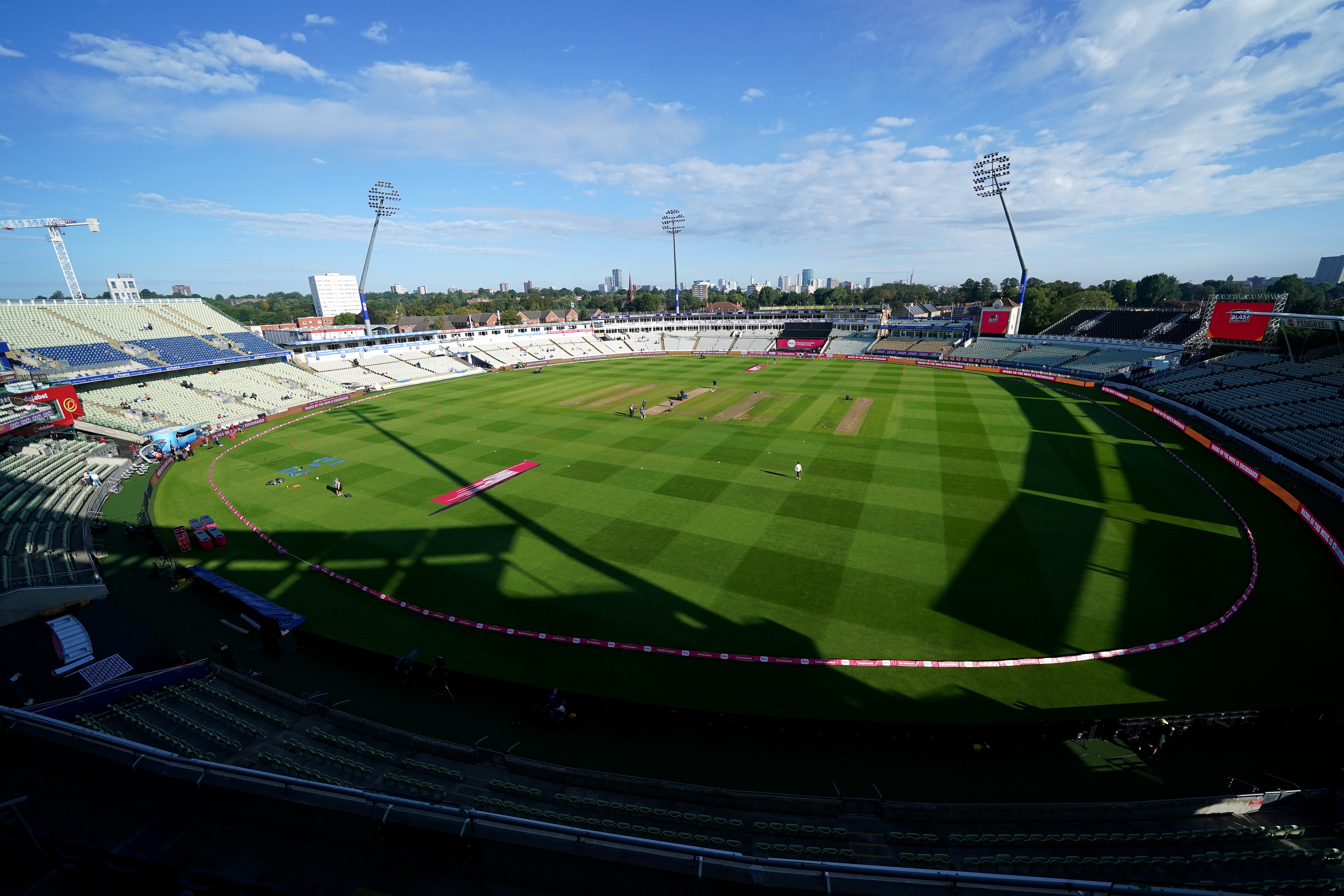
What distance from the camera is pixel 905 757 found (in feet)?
41.9

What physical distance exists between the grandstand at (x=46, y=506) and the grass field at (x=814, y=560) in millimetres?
3710

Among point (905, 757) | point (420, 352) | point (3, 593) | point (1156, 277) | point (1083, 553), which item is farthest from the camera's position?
point (1156, 277)

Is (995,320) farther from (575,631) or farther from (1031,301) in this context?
(575,631)

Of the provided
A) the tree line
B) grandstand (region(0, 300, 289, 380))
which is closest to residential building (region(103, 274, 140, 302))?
the tree line

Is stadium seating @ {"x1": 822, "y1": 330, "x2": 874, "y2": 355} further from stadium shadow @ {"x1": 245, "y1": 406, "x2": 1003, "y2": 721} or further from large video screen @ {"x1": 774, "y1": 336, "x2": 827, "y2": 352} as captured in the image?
stadium shadow @ {"x1": 245, "y1": 406, "x2": 1003, "y2": 721}

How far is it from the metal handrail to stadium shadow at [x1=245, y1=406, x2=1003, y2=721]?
652cm

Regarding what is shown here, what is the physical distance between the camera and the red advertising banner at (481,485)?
29.3 metres

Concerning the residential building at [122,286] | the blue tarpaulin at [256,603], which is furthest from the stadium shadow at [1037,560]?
the residential building at [122,286]

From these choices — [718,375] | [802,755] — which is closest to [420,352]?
[718,375]

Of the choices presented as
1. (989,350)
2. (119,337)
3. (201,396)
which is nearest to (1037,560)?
(989,350)

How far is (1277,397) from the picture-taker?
126ft

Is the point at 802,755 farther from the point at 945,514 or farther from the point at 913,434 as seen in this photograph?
the point at 913,434

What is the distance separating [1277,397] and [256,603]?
63.9 meters

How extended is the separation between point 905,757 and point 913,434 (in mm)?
30959
